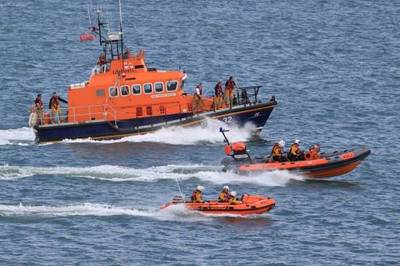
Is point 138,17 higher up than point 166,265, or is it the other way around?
point 138,17

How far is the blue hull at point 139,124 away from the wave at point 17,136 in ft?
4.85

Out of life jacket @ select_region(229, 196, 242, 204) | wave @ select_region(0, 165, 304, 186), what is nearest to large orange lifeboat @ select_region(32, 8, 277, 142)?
wave @ select_region(0, 165, 304, 186)

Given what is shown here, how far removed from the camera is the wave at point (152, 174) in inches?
2645

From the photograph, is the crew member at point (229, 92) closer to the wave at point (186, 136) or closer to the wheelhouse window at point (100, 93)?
the wave at point (186, 136)

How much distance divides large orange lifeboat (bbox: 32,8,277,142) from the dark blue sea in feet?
2.69

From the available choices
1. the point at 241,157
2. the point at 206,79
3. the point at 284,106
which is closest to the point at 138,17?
the point at 206,79

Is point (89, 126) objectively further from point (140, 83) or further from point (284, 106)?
point (284, 106)

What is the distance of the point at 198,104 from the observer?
76.8m

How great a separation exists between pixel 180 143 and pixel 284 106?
1387 centimetres

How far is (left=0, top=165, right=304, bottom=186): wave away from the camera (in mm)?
67188

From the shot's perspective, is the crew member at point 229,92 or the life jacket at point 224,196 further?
the crew member at point 229,92

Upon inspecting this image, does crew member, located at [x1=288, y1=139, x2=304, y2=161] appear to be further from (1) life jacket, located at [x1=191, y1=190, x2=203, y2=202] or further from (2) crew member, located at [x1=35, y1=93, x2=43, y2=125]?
(2) crew member, located at [x1=35, y1=93, x2=43, y2=125]

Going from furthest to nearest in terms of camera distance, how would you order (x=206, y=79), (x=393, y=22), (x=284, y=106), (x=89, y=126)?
(x=393, y=22) < (x=206, y=79) < (x=284, y=106) < (x=89, y=126)

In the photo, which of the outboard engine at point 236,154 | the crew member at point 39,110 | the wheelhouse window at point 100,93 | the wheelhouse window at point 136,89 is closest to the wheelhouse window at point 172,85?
the wheelhouse window at point 136,89
